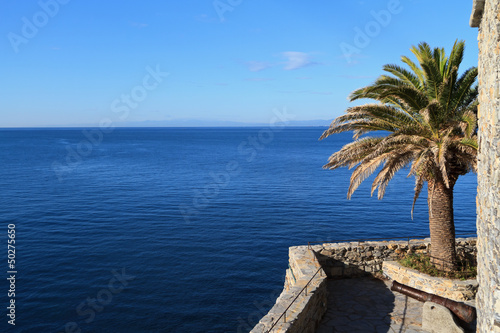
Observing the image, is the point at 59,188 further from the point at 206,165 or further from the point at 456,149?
the point at 456,149

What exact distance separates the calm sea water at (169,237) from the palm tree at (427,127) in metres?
9.77

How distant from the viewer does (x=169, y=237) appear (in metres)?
31.5

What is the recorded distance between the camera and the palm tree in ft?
41.5

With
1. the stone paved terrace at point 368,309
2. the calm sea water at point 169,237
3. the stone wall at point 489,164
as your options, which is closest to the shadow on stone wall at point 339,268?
the stone paved terrace at point 368,309

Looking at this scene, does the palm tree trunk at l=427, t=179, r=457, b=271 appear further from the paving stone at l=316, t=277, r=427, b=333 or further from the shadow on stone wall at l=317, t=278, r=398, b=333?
the shadow on stone wall at l=317, t=278, r=398, b=333

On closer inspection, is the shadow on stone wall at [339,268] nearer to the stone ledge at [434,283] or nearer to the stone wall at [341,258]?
the stone wall at [341,258]

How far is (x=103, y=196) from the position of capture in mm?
46469

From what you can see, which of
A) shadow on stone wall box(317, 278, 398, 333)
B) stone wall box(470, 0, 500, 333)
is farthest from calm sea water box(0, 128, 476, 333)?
stone wall box(470, 0, 500, 333)

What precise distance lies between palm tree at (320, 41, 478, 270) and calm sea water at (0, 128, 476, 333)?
977 cm

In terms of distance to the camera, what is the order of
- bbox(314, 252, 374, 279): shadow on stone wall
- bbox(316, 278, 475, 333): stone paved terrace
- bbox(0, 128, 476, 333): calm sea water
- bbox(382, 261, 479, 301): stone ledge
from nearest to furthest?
bbox(316, 278, 475, 333): stone paved terrace → bbox(382, 261, 479, 301): stone ledge → bbox(314, 252, 374, 279): shadow on stone wall → bbox(0, 128, 476, 333): calm sea water

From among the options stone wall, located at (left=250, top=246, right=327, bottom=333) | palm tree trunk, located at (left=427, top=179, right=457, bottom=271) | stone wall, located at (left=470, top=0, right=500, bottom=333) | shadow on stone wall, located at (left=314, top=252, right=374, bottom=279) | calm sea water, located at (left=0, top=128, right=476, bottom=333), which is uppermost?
stone wall, located at (left=470, top=0, right=500, bottom=333)

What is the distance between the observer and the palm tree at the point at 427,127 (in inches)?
499

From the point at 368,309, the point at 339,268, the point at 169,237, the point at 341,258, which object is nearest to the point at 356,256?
the point at 341,258

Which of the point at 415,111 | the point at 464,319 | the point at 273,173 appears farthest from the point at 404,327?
the point at 273,173
